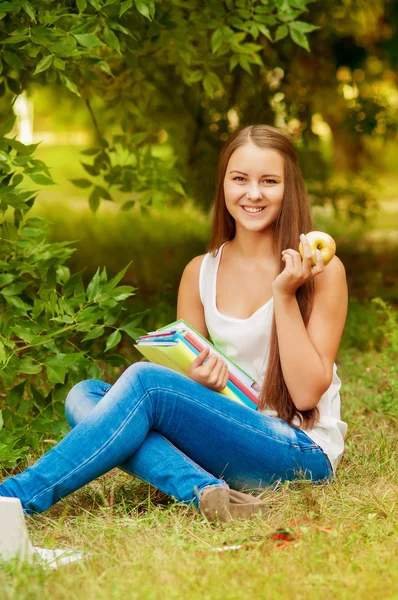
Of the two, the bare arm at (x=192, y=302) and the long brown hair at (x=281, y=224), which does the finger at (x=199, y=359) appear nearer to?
the long brown hair at (x=281, y=224)

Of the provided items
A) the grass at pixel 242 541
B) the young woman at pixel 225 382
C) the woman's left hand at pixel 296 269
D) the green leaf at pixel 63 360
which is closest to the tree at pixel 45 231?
the green leaf at pixel 63 360

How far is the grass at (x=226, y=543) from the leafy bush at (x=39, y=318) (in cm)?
41

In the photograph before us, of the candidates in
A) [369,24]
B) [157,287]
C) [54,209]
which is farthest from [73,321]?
[54,209]

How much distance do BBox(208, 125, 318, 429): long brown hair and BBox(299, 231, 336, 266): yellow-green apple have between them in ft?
→ 0.45

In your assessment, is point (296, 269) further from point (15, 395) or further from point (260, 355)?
point (15, 395)

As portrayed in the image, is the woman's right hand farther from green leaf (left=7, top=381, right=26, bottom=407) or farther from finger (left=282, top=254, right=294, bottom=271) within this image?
green leaf (left=7, top=381, right=26, bottom=407)

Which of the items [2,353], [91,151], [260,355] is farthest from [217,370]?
[91,151]

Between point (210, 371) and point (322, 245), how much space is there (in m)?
0.55

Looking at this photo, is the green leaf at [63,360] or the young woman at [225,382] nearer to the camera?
the young woman at [225,382]

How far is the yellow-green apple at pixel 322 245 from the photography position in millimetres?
2945

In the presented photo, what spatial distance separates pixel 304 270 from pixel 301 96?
461cm

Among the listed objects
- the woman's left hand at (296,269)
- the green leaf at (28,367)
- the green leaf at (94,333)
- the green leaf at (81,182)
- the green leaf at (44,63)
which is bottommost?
the green leaf at (28,367)

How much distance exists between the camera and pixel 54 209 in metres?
11.2

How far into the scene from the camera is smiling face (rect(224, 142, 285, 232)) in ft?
10.4
